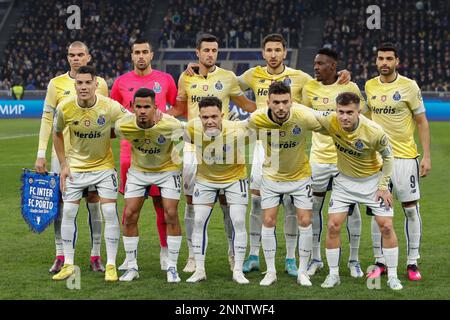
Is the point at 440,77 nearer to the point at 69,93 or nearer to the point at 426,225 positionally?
the point at 426,225

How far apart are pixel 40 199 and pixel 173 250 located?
1.59 m

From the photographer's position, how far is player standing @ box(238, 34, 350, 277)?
28.5 ft

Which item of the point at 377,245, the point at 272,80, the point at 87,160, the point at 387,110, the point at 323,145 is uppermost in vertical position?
the point at 272,80

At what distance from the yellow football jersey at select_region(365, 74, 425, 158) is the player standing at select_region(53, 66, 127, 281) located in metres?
2.51

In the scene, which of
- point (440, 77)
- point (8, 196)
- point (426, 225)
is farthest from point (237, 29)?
point (426, 225)

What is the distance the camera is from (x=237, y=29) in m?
40.7

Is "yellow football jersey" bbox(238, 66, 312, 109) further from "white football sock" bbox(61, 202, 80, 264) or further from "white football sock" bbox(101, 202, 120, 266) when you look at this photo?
"white football sock" bbox(61, 202, 80, 264)

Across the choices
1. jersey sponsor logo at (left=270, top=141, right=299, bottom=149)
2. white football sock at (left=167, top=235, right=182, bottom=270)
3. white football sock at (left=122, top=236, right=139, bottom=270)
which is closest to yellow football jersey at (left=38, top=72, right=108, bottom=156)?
white football sock at (left=122, top=236, right=139, bottom=270)

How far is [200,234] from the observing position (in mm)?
8266

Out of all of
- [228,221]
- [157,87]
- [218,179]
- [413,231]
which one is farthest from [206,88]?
[413,231]

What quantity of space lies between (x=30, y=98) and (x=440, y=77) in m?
17.0

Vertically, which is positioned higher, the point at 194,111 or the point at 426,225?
the point at 194,111

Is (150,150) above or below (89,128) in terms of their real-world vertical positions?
below

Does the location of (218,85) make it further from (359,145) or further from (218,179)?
(359,145)
